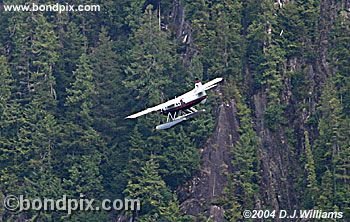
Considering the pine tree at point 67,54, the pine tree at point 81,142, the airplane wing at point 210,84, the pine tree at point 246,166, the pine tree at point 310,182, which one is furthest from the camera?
the pine tree at point 67,54

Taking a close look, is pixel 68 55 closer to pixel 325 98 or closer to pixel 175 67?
pixel 175 67

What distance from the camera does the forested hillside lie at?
164750mm

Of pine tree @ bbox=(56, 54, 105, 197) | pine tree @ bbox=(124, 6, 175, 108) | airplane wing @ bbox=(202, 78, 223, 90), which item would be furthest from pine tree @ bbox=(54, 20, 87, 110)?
airplane wing @ bbox=(202, 78, 223, 90)

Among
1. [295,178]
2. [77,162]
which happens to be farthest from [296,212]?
[77,162]

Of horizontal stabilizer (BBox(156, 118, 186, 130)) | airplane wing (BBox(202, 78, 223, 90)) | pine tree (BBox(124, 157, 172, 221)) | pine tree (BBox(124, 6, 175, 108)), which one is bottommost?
pine tree (BBox(124, 157, 172, 221))

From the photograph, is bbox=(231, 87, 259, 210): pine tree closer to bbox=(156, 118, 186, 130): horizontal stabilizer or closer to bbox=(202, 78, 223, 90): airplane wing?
bbox=(202, 78, 223, 90): airplane wing

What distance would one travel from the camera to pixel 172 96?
550 ft

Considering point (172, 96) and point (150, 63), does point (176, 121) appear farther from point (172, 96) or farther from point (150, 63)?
point (150, 63)

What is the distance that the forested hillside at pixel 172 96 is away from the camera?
16475cm

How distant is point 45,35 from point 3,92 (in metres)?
5.03

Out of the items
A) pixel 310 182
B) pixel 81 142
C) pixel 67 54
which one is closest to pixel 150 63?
pixel 67 54

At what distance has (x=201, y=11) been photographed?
169 m

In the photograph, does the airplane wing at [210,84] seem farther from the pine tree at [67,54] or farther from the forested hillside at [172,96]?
the pine tree at [67,54]

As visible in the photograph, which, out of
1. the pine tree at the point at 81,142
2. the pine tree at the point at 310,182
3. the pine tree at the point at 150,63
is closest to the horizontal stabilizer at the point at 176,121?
the pine tree at the point at 310,182
